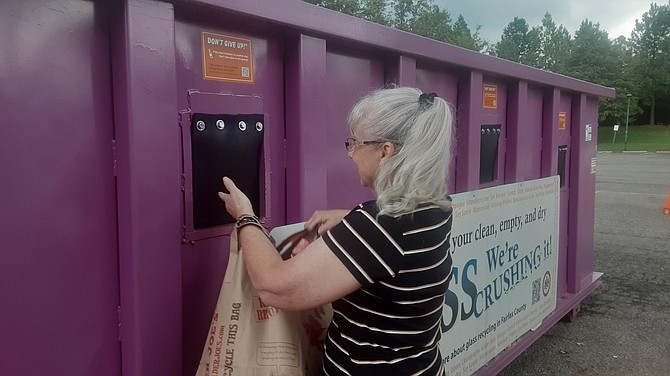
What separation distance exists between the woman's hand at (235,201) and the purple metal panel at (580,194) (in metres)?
3.69

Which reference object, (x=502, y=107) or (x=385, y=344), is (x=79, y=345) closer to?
(x=385, y=344)

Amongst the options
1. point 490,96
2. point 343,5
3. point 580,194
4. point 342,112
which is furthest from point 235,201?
point 343,5

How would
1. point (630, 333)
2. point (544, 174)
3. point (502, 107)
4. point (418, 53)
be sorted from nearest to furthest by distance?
point (418, 53) → point (502, 107) → point (544, 174) → point (630, 333)

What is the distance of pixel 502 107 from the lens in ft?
12.0

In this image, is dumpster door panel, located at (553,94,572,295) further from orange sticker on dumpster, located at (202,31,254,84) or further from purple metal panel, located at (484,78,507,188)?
orange sticker on dumpster, located at (202,31,254,84)

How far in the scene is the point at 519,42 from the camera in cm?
8388

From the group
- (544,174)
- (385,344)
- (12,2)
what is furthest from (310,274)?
(544,174)

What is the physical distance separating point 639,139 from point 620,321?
54.2 meters

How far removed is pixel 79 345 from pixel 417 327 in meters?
0.96

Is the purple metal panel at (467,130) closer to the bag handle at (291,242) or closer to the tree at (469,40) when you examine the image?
the bag handle at (291,242)

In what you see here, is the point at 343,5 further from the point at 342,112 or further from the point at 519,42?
the point at 519,42

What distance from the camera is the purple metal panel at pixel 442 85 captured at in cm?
292

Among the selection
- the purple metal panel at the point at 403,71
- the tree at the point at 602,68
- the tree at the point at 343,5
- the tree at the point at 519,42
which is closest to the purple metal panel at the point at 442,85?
the purple metal panel at the point at 403,71

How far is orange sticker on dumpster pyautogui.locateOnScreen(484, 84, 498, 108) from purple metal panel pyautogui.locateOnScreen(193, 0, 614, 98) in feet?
0.40
